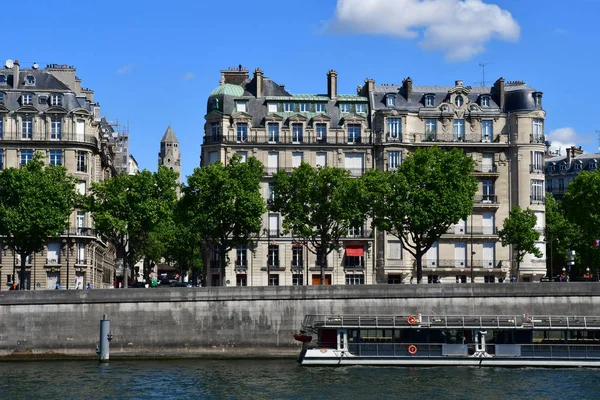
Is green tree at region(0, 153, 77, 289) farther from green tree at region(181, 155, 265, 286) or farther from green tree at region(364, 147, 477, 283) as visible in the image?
green tree at region(364, 147, 477, 283)

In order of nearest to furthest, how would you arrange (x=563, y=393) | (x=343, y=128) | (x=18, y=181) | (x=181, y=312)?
(x=563, y=393)
(x=181, y=312)
(x=18, y=181)
(x=343, y=128)

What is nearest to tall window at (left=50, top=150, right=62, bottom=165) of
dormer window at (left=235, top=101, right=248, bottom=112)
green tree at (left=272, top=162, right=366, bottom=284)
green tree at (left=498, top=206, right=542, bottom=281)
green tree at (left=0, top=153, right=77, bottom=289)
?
green tree at (left=0, top=153, right=77, bottom=289)

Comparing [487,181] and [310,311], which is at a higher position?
[487,181]

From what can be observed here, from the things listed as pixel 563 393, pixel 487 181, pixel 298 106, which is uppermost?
pixel 298 106

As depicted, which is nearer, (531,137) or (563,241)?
(531,137)

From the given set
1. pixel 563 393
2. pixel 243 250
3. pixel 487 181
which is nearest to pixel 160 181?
pixel 243 250

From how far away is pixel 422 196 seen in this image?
74.4 meters

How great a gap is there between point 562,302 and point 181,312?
22871mm

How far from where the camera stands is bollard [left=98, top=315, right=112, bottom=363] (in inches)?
2438

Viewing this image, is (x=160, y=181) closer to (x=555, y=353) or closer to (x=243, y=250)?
(x=243, y=250)

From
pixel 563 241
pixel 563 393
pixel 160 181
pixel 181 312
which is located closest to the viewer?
pixel 563 393

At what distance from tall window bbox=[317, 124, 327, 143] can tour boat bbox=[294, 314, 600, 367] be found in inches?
1073

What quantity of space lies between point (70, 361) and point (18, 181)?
15027 mm

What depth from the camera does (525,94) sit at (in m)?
87.5
